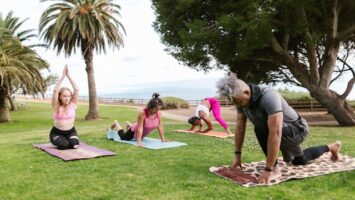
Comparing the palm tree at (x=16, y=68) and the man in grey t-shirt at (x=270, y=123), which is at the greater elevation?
the palm tree at (x=16, y=68)

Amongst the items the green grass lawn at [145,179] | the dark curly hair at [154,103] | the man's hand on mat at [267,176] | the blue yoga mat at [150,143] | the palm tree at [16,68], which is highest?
the palm tree at [16,68]

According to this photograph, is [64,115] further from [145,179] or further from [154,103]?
[145,179]

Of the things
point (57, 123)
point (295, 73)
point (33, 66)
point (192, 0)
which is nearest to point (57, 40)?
point (33, 66)

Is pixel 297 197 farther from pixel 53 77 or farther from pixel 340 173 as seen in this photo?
pixel 53 77

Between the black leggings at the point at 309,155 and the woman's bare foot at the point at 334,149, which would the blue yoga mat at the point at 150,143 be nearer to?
the black leggings at the point at 309,155

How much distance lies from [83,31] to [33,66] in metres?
4.65

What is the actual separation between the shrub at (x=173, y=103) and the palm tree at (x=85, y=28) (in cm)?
1097

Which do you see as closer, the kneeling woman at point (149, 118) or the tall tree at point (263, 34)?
the kneeling woman at point (149, 118)

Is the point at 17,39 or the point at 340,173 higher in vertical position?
the point at 17,39

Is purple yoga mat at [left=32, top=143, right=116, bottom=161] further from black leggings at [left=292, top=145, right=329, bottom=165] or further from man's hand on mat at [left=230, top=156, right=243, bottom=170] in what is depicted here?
black leggings at [left=292, top=145, right=329, bottom=165]

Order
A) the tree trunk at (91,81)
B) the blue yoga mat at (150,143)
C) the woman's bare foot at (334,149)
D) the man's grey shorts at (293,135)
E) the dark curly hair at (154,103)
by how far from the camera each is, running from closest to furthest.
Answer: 1. the man's grey shorts at (293,135)
2. the woman's bare foot at (334,149)
3. the dark curly hair at (154,103)
4. the blue yoga mat at (150,143)
5. the tree trunk at (91,81)

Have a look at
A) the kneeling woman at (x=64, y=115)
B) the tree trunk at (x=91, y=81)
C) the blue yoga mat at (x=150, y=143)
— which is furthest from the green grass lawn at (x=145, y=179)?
the tree trunk at (x=91, y=81)

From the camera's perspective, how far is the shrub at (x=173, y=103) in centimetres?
4247

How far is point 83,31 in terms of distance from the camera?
29750mm
